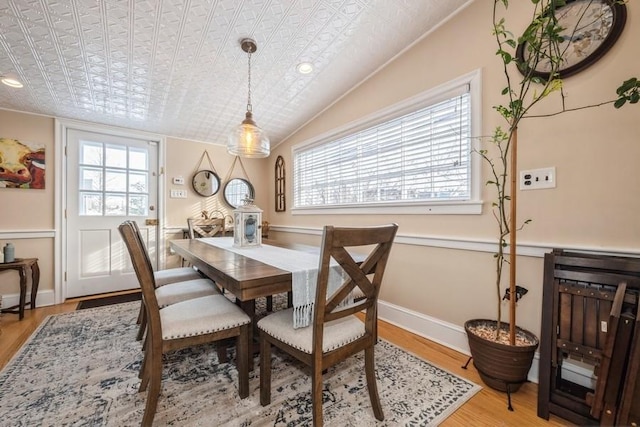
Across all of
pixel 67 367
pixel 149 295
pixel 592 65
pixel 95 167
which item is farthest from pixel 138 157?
pixel 592 65

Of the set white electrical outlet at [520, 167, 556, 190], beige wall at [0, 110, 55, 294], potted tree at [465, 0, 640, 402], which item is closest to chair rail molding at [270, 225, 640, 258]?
potted tree at [465, 0, 640, 402]

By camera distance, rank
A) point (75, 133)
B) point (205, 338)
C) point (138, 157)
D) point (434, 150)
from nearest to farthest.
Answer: point (205, 338) → point (434, 150) → point (75, 133) → point (138, 157)

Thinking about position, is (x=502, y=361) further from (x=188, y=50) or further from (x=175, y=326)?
(x=188, y=50)

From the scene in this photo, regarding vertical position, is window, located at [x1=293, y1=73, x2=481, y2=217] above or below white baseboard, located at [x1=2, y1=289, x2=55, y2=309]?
above

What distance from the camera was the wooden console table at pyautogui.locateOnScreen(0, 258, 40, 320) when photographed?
236cm

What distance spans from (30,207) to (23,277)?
2.51 feet

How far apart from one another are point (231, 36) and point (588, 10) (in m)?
2.20

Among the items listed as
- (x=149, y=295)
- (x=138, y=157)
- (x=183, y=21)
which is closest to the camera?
(x=149, y=295)

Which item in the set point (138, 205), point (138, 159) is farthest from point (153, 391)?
point (138, 159)

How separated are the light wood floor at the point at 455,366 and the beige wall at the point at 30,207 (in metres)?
0.42

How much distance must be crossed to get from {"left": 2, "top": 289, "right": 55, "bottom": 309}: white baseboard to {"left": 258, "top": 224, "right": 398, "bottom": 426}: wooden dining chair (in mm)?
3023

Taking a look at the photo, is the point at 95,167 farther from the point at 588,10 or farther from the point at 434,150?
the point at 588,10

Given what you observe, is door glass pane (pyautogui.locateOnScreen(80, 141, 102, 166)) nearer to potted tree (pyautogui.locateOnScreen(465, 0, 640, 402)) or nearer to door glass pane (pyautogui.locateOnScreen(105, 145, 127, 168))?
door glass pane (pyautogui.locateOnScreen(105, 145, 127, 168))

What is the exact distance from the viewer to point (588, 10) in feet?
4.54
